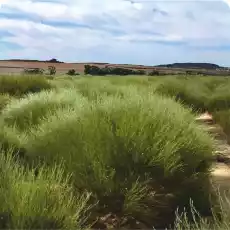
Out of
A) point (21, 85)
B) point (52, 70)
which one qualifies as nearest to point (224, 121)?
point (21, 85)

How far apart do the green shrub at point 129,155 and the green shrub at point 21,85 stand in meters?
17.0

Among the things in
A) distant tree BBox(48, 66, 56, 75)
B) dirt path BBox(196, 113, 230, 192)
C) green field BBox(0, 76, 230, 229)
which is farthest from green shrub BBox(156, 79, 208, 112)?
distant tree BBox(48, 66, 56, 75)

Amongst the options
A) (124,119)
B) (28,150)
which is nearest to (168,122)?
(124,119)

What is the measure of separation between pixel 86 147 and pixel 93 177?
0.45 m

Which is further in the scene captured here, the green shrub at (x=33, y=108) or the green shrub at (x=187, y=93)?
the green shrub at (x=187, y=93)

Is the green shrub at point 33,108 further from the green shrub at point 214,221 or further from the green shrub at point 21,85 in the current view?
the green shrub at point 21,85

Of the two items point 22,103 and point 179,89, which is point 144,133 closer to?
point 22,103

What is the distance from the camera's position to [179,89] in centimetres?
2664

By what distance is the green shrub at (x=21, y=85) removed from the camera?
2477cm

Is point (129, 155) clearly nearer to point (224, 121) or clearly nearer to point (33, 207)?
point (33, 207)

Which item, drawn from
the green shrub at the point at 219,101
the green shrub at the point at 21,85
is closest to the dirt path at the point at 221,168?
the green shrub at the point at 219,101

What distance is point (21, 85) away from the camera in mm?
25297

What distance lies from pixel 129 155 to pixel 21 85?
1912 centimetres

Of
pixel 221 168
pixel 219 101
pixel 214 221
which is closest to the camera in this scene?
pixel 214 221
